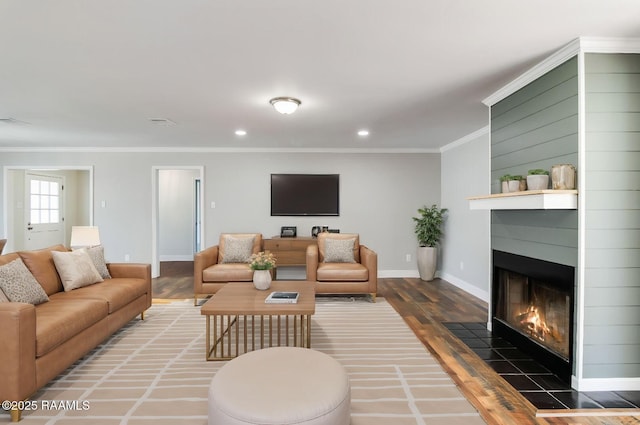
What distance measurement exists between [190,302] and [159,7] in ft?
11.4

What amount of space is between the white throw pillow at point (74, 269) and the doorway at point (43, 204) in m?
3.08

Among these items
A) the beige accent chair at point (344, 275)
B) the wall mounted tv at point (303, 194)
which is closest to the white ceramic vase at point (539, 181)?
the beige accent chair at point (344, 275)

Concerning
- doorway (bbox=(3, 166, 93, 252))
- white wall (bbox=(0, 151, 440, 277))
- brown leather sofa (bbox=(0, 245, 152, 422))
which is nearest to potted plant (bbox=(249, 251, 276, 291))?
brown leather sofa (bbox=(0, 245, 152, 422))

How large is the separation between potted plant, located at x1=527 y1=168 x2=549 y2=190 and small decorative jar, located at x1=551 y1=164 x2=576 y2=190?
12 cm

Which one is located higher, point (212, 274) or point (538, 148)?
point (538, 148)

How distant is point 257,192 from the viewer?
5.97 meters

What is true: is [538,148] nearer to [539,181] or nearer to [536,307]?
[539,181]

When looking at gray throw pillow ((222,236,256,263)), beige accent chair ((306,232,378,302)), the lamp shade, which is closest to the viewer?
the lamp shade

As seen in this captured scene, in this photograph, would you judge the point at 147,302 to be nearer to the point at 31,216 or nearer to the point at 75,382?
the point at 75,382

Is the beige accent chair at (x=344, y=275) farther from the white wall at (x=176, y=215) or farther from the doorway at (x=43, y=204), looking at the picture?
the white wall at (x=176, y=215)

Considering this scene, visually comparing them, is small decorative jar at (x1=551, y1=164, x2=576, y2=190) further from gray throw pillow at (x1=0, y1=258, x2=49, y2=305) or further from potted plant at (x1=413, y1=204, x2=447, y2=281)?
gray throw pillow at (x1=0, y1=258, x2=49, y2=305)

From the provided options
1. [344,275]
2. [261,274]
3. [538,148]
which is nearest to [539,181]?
[538,148]

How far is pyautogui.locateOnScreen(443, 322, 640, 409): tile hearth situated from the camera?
83.7 inches

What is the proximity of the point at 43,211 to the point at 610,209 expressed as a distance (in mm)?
9005
